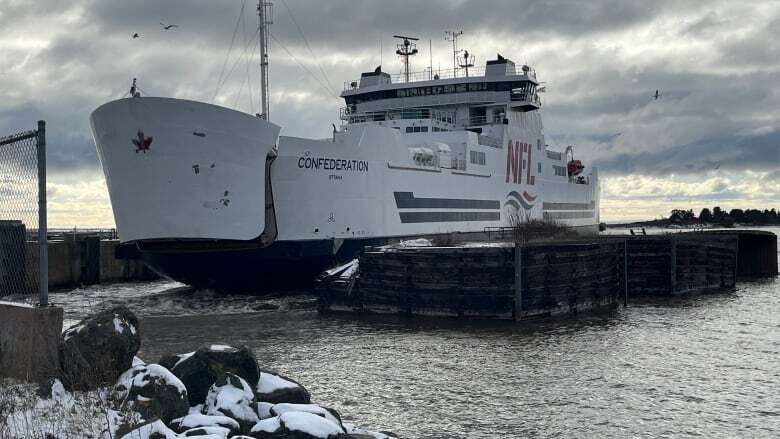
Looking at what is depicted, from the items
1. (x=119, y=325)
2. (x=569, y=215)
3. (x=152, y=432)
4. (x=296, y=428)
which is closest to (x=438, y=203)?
(x=569, y=215)

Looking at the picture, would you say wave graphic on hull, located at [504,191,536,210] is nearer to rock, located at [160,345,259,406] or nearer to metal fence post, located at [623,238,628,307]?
metal fence post, located at [623,238,628,307]

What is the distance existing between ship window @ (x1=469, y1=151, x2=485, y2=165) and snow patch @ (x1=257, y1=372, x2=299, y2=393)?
86.3 ft

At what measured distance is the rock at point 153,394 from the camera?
752cm

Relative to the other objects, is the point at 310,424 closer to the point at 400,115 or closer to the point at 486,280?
the point at 486,280

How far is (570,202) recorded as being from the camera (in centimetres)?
4978

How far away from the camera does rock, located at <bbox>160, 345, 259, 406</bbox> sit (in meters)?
8.57

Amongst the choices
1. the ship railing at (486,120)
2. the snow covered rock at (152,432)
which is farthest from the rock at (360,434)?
the ship railing at (486,120)

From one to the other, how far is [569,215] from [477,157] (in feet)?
55.2

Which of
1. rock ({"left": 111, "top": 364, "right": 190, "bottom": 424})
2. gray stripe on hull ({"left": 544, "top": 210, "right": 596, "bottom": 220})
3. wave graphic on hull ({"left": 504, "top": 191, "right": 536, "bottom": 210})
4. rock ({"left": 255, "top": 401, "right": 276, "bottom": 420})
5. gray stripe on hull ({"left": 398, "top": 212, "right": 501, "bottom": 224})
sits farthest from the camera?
gray stripe on hull ({"left": 544, "top": 210, "right": 596, "bottom": 220})

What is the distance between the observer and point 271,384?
29.3 ft

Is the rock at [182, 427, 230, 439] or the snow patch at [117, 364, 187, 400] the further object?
the snow patch at [117, 364, 187, 400]

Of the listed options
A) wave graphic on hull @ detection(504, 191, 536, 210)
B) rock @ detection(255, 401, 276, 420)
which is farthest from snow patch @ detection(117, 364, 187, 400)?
wave graphic on hull @ detection(504, 191, 536, 210)

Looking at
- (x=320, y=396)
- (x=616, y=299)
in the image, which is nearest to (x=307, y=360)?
(x=320, y=396)

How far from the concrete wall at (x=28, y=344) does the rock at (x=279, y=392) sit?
2384mm
